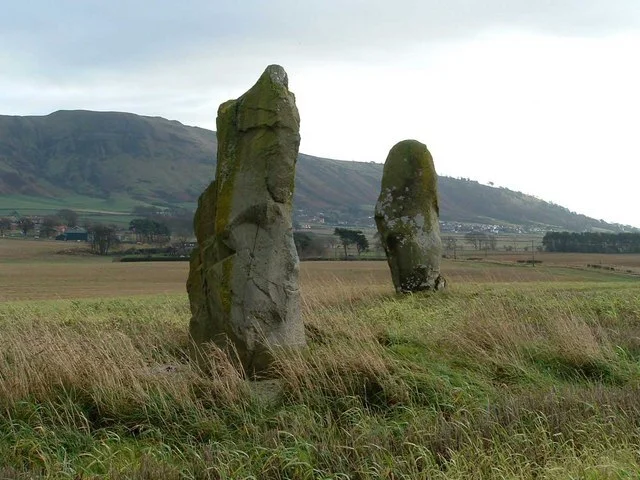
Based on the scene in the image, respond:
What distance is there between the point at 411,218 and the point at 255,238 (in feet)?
34.8

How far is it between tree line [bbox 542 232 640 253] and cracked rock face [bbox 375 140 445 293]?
5307 centimetres

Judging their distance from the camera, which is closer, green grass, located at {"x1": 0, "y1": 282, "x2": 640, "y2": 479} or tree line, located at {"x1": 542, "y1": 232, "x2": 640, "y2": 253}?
green grass, located at {"x1": 0, "y1": 282, "x2": 640, "y2": 479}

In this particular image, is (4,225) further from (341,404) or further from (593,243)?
(341,404)

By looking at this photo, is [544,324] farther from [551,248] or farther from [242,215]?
[551,248]

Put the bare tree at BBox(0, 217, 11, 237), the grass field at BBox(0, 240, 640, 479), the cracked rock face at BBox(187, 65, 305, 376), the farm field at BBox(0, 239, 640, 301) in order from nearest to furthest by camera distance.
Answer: the grass field at BBox(0, 240, 640, 479) < the cracked rock face at BBox(187, 65, 305, 376) < the farm field at BBox(0, 239, 640, 301) < the bare tree at BBox(0, 217, 11, 237)

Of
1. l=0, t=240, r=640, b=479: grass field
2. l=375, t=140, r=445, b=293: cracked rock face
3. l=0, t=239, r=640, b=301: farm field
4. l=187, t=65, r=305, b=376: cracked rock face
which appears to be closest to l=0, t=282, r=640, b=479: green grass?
l=0, t=240, r=640, b=479: grass field

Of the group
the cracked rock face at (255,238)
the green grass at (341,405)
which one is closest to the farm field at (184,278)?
the cracked rock face at (255,238)

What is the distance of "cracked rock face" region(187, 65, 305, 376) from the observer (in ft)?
34.1

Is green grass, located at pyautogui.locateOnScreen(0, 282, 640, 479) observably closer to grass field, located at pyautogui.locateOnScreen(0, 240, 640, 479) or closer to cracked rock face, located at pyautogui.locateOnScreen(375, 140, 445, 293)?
grass field, located at pyautogui.locateOnScreen(0, 240, 640, 479)

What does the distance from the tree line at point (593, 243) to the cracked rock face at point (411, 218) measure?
174 ft

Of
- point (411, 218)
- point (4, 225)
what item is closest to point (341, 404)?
point (411, 218)

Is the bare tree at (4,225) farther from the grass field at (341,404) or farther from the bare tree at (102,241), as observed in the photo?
the grass field at (341,404)

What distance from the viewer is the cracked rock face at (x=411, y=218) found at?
2041cm

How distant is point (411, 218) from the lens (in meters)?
20.6
